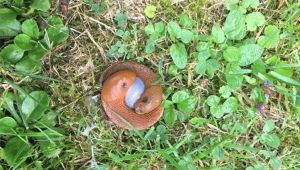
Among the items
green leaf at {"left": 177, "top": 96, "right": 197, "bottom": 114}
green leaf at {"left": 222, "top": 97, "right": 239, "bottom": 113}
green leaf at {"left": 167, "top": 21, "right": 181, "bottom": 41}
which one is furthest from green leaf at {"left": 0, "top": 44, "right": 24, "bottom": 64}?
green leaf at {"left": 222, "top": 97, "right": 239, "bottom": 113}

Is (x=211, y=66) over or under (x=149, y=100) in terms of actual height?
over

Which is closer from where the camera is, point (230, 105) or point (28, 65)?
point (28, 65)

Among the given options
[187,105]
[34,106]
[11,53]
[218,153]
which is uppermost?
[11,53]

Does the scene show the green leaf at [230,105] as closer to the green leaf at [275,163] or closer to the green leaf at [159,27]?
the green leaf at [275,163]

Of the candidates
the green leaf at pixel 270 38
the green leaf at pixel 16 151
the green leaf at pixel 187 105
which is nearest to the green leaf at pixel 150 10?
the green leaf at pixel 187 105

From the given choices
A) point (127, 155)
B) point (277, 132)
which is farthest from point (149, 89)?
point (277, 132)

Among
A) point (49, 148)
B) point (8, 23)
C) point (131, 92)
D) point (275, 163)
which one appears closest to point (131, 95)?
point (131, 92)

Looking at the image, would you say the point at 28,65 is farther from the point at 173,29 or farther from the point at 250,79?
the point at 250,79

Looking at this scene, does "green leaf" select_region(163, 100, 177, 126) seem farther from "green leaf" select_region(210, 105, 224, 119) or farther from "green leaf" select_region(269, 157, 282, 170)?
"green leaf" select_region(269, 157, 282, 170)
